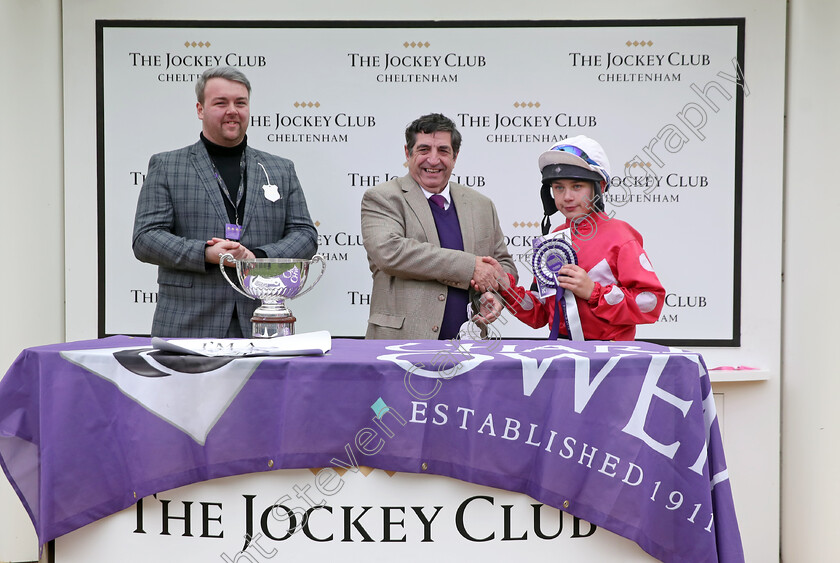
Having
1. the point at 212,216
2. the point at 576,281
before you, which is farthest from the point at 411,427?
the point at 212,216

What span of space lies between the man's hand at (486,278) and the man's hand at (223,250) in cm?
77

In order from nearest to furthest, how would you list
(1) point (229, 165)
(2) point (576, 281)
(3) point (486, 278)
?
(2) point (576, 281) → (3) point (486, 278) → (1) point (229, 165)

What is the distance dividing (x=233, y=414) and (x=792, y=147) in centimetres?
271

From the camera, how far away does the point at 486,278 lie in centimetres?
265

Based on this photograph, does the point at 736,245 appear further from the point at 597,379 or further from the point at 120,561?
the point at 120,561

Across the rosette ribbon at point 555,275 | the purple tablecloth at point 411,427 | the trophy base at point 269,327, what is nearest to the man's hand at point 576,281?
the rosette ribbon at point 555,275

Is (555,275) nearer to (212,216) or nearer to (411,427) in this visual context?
(411,427)

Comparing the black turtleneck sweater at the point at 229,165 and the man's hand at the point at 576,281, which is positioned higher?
the black turtleneck sweater at the point at 229,165

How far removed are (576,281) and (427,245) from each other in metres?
0.63

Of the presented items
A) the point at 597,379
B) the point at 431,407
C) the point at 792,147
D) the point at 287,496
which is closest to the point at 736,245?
the point at 792,147

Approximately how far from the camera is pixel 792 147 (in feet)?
10.9

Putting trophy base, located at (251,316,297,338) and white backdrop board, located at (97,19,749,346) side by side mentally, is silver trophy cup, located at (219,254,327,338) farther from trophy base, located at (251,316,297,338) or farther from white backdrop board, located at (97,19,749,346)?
white backdrop board, located at (97,19,749,346)

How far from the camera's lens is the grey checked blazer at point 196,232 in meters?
2.69

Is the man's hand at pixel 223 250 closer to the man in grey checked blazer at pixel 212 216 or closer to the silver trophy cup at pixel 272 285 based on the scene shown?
the man in grey checked blazer at pixel 212 216
